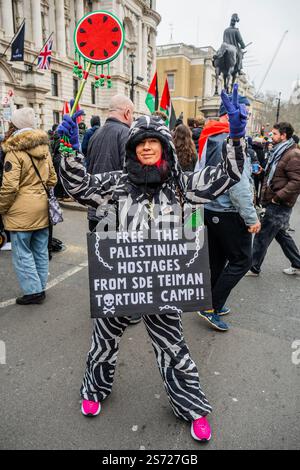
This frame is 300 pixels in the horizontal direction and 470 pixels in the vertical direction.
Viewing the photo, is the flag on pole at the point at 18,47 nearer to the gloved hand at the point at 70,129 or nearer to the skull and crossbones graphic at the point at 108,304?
the gloved hand at the point at 70,129

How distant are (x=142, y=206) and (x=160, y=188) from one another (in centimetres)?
16

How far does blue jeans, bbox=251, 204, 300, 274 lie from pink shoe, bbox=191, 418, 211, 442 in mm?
3063

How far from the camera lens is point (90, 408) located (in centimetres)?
226

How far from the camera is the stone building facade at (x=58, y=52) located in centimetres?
2619

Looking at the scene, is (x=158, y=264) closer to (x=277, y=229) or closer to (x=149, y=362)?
(x=149, y=362)

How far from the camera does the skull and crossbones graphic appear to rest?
1.91 metres

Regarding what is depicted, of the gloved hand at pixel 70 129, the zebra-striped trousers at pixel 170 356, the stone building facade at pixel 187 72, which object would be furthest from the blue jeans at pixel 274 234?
the stone building facade at pixel 187 72

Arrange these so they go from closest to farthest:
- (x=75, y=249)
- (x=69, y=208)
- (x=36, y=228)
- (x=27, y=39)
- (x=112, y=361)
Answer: (x=112, y=361)
(x=36, y=228)
(x=75, y=249)
(x=69, y=208)
(x=27, y=39)

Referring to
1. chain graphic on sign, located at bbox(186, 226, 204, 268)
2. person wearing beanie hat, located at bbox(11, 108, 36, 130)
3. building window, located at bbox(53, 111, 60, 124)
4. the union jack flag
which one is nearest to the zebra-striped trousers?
chain graphic on sign, located at bbox(186, 226, 204, 268)

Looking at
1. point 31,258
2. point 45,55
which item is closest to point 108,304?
point 31,258

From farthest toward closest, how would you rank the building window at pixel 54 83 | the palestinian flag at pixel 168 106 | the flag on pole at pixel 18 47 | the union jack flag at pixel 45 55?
the building window at pixel 54 83, the union jack flag at pixel 45 55, the flag on pole at pixel 18 47, the palestinian flag at pixel 168 106

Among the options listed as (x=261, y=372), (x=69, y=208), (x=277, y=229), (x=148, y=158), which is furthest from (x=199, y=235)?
(x=69, y=208)

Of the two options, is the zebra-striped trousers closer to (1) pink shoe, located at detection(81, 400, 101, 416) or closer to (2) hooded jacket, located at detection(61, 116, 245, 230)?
(1) pink shoe, located at detection(81, 400, 101, 416)
